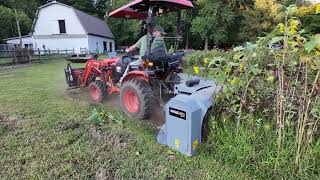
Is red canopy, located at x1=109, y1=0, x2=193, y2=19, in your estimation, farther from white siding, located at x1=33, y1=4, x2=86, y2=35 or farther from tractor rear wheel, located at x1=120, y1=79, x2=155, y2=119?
white siding, located at x1=33, y1=4, x2=86, y2=35

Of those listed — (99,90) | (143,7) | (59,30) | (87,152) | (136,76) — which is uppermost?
(59,30)

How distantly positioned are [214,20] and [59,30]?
15568mm

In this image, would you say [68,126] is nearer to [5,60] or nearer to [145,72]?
[145,72]

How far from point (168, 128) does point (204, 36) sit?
971 inches

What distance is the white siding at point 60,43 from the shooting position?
91.9ft

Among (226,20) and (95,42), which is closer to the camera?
(226,20)

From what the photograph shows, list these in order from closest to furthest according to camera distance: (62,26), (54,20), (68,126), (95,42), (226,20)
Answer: (68,126)
(226,20)
(54,20)
(62,26)
(95,42)

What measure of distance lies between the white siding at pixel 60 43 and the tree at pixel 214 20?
455 inches

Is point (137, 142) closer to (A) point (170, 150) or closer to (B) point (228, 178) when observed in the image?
(A) point (170, 150)

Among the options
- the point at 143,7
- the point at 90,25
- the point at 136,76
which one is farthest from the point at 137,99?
the point at 90,25

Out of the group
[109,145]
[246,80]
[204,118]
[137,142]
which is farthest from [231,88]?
[109,145]

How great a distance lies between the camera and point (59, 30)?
28438 mm

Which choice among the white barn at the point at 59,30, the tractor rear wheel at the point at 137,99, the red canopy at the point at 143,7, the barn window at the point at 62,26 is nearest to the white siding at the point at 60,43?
the white barn at the point at 59,30

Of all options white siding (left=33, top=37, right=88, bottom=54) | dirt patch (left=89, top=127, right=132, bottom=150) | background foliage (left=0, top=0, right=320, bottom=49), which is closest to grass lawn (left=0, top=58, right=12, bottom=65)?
background foliage (left=0, top=0, right=320, bottom=49)
